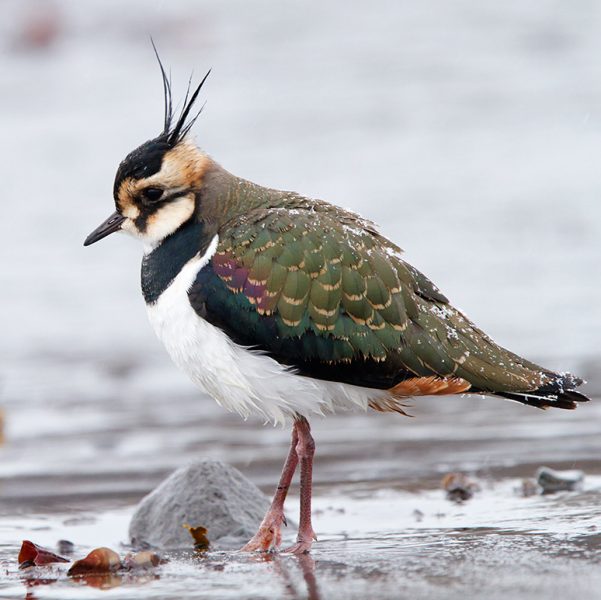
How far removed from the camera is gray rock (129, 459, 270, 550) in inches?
232

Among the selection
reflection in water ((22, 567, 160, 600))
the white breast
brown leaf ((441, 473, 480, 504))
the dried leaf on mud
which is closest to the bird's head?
the white breast

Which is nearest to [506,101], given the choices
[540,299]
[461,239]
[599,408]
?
[461,239]

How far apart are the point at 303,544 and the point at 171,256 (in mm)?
1375

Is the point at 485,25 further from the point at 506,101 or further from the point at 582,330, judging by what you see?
the point at 582,330

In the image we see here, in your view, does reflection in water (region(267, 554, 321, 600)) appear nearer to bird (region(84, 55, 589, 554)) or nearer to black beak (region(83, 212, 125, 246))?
bird (region(84, 55, 589, 554))

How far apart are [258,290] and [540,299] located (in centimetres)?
736

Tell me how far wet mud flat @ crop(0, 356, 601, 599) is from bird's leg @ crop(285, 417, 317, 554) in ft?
0.40

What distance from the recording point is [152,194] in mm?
5613

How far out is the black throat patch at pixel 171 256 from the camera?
5.41m

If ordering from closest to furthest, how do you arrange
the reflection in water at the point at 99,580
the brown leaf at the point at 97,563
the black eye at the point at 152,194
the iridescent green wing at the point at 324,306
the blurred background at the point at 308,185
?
the reflection in water at the point at 99,580 < the brown leaf at the point at 97,563 < the iridescent green wing at the point at 324,306 < the black eye at the point at 152,194 < the blurred background at the point at 308,185

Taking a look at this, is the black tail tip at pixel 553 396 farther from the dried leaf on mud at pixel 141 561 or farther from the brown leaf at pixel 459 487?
the dried leaf on mud at pixel 141 561

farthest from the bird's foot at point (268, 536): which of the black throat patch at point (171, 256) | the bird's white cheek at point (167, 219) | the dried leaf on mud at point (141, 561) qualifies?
the bird's white cheek at point (167, 219)

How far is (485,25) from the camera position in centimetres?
2341

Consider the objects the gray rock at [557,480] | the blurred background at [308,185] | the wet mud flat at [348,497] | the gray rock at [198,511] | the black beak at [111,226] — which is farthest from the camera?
the blurred background at [308,185]
